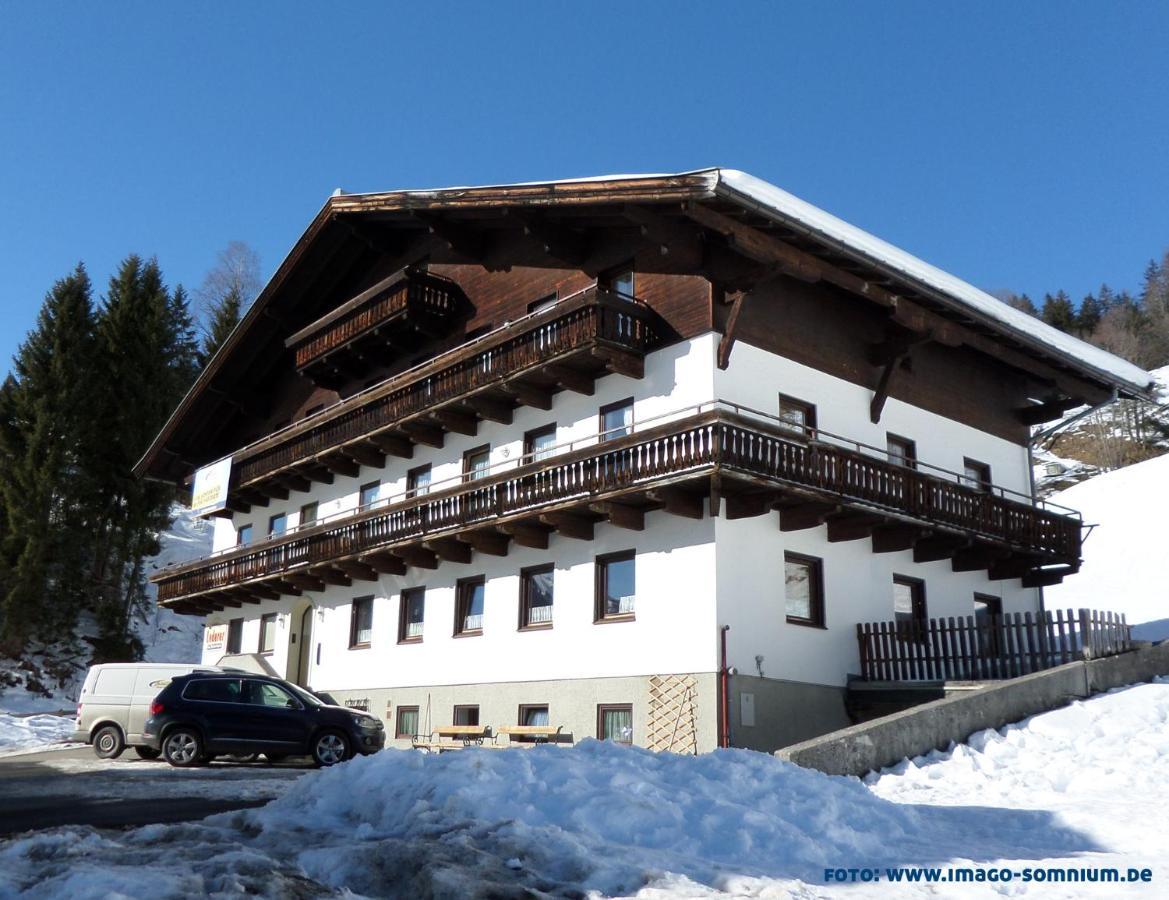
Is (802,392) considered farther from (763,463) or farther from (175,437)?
(175,437)

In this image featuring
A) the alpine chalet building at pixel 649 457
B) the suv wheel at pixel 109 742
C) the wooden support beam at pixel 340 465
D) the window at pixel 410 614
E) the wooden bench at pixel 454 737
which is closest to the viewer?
the alpine chalet building at pixel 649 457

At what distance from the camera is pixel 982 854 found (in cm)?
955

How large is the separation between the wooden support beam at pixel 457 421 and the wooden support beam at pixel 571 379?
348 cm

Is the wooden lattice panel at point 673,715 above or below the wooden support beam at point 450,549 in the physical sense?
below

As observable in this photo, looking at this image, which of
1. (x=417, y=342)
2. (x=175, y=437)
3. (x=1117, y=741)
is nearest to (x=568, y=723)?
(x=1117, y=741)

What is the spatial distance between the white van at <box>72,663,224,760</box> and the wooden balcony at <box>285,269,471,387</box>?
370 inches

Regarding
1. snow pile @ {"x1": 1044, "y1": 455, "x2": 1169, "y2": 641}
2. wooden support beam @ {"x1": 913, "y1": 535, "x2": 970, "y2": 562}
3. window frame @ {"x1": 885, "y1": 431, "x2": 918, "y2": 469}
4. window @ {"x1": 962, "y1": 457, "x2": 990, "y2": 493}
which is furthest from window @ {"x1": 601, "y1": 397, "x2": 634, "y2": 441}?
snow pile @ {"x1": 1044, "y1": 455, "x2": 1169, "y2": 641}

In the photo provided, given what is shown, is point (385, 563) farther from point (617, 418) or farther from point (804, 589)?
point (804, 589)

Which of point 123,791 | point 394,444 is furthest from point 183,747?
point 394,444

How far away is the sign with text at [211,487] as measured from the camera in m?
32.6

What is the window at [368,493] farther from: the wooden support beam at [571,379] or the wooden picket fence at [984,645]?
the wooden picket fence at [984,645]

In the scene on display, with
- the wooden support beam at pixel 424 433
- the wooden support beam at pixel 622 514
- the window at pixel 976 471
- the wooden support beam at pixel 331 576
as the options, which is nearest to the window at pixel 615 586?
the wooden support beam at pixel 622 514

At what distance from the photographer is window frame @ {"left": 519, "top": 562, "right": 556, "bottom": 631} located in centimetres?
2182

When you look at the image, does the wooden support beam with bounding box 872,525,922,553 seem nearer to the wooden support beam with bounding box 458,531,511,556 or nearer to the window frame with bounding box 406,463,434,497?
the wooden support beam with bounding box 458,531,511,556
